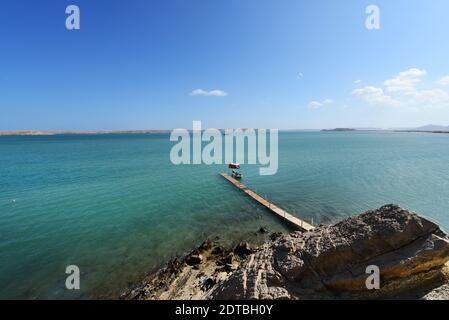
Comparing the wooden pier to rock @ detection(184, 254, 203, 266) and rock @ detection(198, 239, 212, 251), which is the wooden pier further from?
rock @ detection(184, 254, 203, 266)

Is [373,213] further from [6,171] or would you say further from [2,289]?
[6,171]

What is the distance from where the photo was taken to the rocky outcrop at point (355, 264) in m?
8.08

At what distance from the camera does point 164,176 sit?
134 feet

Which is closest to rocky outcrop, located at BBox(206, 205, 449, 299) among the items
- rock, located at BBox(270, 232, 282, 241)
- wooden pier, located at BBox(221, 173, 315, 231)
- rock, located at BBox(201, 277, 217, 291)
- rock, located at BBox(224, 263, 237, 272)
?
rock, located at BBox(201, 277, 217, 291)

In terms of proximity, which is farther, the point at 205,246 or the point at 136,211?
the point at 136,211

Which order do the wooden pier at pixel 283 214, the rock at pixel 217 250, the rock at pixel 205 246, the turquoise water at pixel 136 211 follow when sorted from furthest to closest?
the wooden pier at pixel 283 214, the rock at pixel 205 246, the rock at pixel 217 250, the turquoise water at pixel 136 211

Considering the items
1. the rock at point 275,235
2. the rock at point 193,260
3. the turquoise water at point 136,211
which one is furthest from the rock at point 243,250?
the rock at point 275,235

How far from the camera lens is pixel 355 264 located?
8516mm

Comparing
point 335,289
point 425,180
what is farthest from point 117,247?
point 425,180

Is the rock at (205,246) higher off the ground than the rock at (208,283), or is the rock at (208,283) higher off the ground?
the rock at (208,283)

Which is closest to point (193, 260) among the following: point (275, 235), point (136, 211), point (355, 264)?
point (275, 235)

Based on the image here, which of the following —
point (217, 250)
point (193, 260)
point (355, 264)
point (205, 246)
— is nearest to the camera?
point (355, 264)

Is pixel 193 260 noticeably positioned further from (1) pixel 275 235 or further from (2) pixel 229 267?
(1) pixel 275 235

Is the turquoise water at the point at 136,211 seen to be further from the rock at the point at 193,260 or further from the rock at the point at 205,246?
the rock at the point at 193,260
